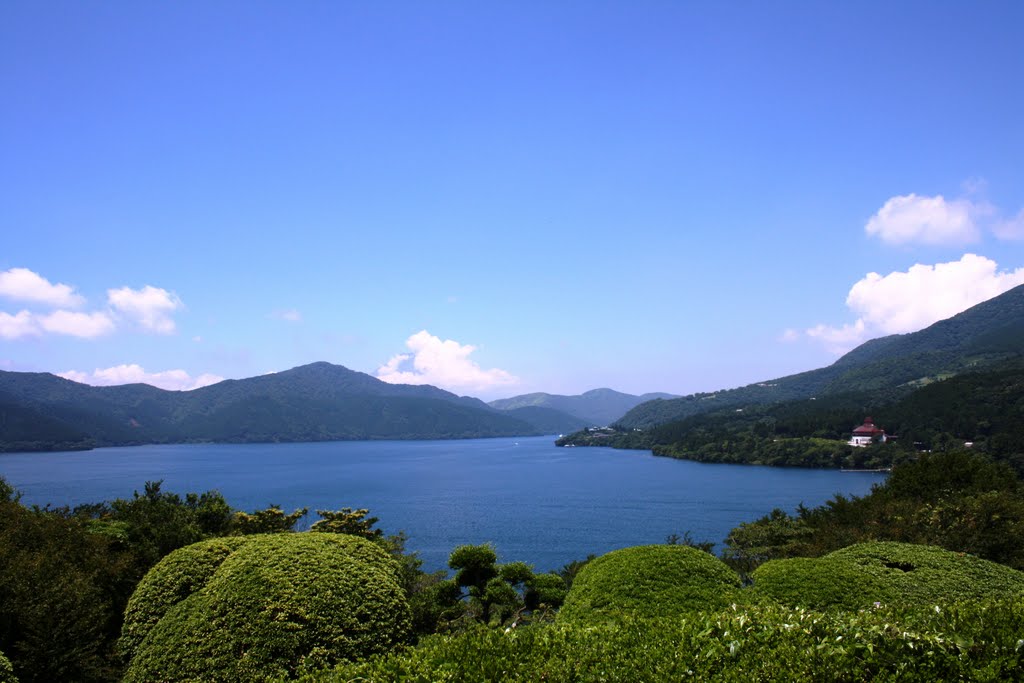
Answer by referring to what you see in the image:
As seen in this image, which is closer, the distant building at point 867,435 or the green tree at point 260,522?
the green tree at point 260,522

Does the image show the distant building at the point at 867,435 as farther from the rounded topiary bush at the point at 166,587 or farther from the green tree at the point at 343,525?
the rounded topiary bush at the point at 166,587

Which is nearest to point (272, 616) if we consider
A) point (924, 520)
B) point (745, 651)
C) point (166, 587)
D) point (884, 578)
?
point (166, 587)

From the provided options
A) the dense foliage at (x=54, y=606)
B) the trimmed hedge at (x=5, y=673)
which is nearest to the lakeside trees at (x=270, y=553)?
the dense foliage at (x=54, y=606)

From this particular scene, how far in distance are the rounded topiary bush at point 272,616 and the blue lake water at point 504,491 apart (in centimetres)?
3212

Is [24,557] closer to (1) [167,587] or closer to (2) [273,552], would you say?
(1) [167,587]

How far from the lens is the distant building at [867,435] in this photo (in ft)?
357

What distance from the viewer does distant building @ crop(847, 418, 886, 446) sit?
10875 centimetres

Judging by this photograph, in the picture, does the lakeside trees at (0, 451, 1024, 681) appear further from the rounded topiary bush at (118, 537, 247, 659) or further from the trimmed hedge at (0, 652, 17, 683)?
the trimmed hedge at (0, 652, 17, 683)

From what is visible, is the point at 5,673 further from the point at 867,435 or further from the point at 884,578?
the point at 867,435

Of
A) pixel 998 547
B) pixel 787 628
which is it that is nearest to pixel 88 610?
pixel 787 628

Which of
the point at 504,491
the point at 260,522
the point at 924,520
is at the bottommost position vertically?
the point at 504,491

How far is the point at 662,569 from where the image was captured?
11.3 metres

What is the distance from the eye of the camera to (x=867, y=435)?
11169cm

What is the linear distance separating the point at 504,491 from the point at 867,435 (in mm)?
76150
